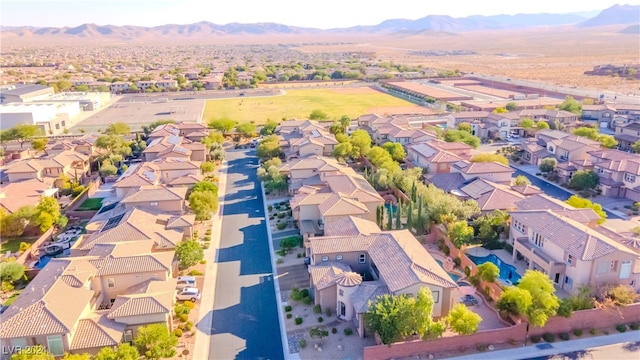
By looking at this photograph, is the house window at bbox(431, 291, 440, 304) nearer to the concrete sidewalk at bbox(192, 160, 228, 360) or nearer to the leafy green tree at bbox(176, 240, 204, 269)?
the concrete sidewalk at bbox(192, 160, 228, 360)

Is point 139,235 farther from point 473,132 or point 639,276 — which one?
point 473,132

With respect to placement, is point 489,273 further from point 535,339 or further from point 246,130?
point 246,130

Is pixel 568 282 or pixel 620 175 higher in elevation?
pixel 620 175

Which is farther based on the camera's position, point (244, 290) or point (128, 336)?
point (244, 290)

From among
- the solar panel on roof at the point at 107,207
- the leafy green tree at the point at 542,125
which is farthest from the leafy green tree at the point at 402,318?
the leafy green tree at the point at 542,125

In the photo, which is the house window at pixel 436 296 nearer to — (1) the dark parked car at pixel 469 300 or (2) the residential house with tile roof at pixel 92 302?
(1) the dark parked car at pixel 469 300

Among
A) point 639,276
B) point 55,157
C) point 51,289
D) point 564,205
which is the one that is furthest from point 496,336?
point 55,157

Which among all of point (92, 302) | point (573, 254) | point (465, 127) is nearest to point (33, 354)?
point (92, 302)
